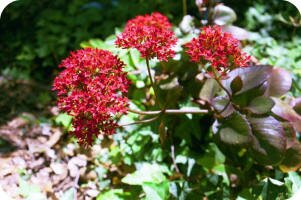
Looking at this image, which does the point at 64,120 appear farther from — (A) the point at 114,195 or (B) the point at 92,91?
(B) the point at 92,91

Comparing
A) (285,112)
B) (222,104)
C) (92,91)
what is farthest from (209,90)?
(92,91)

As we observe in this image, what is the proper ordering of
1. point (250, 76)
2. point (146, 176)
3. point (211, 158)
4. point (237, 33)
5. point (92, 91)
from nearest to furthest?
point (92, 91)
point (250, 76)
point (146, 176)
point (211, 158)
point (237, 33)

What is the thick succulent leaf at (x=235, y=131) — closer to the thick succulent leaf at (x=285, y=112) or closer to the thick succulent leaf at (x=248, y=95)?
the thick succulent leaf at (x=248, y=95)

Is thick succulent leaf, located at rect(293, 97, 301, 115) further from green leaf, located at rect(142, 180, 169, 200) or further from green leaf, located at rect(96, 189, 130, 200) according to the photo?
green leaf, located at rect(96, 189, 130, 200)

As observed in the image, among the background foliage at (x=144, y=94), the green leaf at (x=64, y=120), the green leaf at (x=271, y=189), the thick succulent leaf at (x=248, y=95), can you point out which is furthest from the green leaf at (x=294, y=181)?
the green leaf at (x=64, y=120)

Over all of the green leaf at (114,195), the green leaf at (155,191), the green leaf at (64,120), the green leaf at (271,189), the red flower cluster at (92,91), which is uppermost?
the red flower cluster at (92,91)
